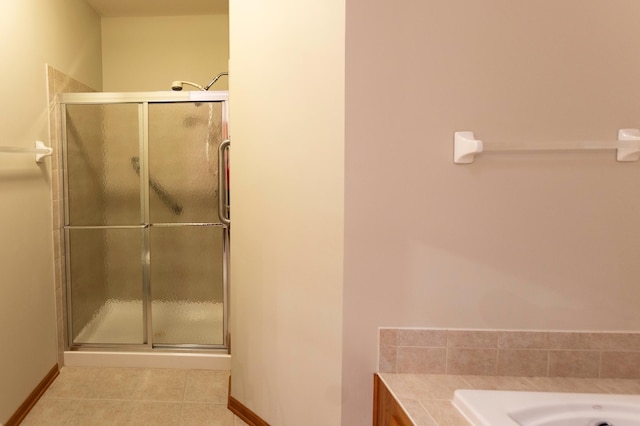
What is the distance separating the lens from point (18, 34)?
6.46ft

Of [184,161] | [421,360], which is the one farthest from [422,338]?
[184,161]

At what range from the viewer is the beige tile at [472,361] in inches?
51.5

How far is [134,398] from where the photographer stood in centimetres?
219

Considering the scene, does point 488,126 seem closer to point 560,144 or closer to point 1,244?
point 560,144

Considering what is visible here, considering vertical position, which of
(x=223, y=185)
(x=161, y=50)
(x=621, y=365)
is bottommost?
(x=621, y=365)

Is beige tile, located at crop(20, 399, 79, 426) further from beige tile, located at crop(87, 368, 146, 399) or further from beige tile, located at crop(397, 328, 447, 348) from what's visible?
beige tile, located at crop(397, 328, 447, 348)

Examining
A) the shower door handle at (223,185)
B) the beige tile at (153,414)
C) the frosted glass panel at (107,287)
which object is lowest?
the beige tile at (153,414)

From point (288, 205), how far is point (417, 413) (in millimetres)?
868

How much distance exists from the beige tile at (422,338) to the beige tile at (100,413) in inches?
63.2

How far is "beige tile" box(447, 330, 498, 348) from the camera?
131 cm

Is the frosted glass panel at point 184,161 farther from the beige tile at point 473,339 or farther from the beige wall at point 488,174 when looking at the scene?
the beige tile at point 473,339

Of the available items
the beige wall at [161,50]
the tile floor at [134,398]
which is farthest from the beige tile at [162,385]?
the beige wall at [161,50]

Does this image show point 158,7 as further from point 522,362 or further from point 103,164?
point 522,362

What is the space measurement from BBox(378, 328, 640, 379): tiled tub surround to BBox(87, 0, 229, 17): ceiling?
116 inches
